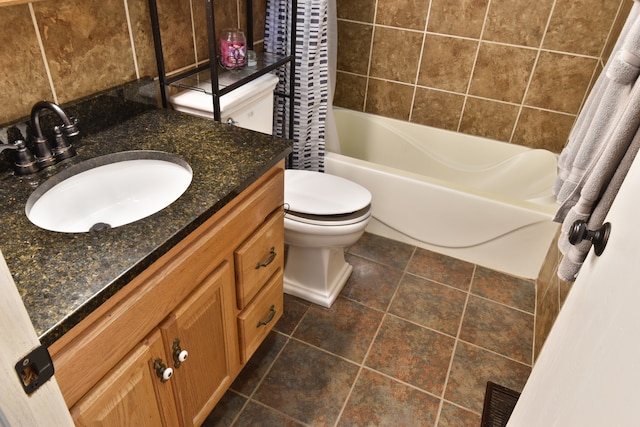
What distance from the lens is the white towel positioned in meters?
0.90

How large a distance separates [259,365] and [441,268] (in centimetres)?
104

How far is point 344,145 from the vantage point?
9.73ft

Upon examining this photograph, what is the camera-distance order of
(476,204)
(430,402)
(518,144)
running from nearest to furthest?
(430,402), (476,204), (518,144)

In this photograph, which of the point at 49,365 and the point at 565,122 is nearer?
the point at 49,365

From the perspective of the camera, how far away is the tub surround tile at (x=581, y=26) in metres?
2.15

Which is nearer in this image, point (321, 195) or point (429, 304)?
point (321, 195)

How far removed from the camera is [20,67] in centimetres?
114

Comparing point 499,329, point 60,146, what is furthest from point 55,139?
point 499,329

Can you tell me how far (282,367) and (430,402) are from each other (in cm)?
55

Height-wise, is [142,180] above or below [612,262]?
below

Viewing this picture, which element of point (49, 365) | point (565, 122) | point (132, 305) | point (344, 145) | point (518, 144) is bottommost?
point (344, 145)

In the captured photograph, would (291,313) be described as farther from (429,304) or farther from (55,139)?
(55,139)

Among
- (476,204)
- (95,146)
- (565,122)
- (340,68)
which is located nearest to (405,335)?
(476,204)

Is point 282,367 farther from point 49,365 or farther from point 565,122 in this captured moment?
point 565,122
